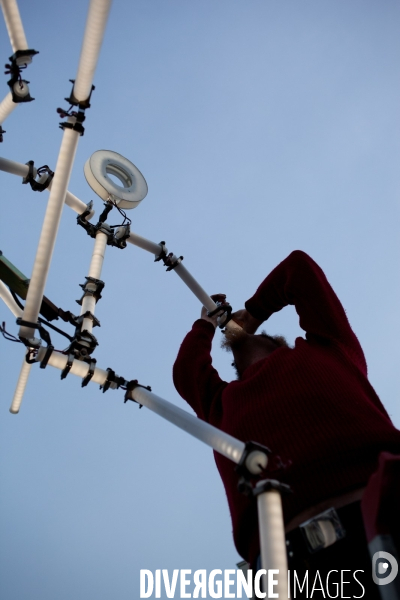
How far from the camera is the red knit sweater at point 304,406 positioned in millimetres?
2172

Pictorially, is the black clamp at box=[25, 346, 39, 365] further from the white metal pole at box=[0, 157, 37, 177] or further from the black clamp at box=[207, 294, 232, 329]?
the black clamp at box=[207, 294, 232, 329]

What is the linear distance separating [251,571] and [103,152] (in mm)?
2784

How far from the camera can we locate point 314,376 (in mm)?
2588

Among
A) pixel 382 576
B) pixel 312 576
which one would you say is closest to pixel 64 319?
pixel 312 576

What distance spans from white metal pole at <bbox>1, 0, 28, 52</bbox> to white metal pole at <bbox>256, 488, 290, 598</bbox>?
1880 mm

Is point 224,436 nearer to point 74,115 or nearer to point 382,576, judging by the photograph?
point 382,576

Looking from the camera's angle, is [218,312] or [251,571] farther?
[218,312]

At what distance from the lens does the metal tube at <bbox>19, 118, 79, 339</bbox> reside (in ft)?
6.70

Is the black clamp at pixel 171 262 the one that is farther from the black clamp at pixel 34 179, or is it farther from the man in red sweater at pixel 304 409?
the black clamp at pixel 34 179

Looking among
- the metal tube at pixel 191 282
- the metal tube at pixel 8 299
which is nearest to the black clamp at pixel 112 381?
the metal tube at pixel 8 299

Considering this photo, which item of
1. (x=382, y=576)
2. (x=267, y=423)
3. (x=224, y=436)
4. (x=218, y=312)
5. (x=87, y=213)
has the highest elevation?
(x=87, y=213)

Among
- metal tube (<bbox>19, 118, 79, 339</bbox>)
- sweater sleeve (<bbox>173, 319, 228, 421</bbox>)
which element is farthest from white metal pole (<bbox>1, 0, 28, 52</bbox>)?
sweater sleeve (<bbox>173, 319, 228, 421</bbox>)

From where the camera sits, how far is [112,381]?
2.59 meters

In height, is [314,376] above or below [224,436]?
above
